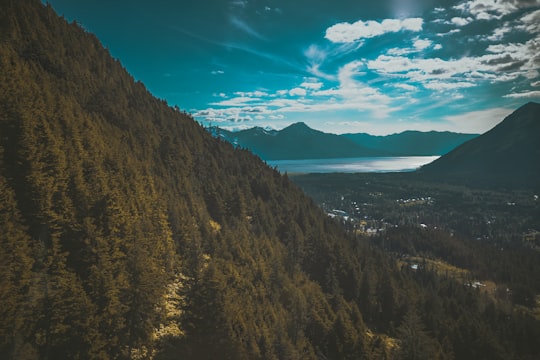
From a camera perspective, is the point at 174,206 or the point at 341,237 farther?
the point at 341,237

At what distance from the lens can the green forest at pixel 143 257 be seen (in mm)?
31312

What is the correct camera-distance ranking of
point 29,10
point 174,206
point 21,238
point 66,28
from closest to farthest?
1. point 21,238
2. point 174,206
3. point 29,10
4. point 66,28

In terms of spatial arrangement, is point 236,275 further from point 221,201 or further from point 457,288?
point 457,288

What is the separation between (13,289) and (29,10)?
97.3m

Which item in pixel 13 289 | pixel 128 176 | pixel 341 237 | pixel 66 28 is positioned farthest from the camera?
pixel 341 237

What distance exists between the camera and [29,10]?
86.9 metres

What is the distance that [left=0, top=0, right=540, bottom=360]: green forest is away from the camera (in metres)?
31.3

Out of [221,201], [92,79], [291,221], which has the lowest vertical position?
[291,221]

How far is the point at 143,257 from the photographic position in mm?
38844

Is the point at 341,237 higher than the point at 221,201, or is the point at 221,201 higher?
the point at 221,201

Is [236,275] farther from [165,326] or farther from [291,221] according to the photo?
[291,221]

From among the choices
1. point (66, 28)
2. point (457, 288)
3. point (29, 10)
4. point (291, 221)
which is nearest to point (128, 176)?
point (291, 221)

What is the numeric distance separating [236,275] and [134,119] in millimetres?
63816

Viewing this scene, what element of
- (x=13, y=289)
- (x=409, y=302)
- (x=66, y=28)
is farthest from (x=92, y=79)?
(x=409, y=302)
